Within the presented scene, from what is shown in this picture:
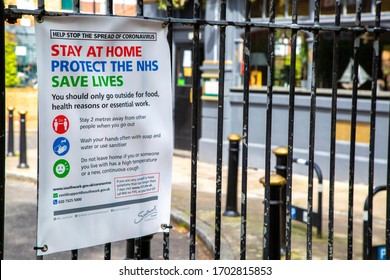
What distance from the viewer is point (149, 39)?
2861 millimetres

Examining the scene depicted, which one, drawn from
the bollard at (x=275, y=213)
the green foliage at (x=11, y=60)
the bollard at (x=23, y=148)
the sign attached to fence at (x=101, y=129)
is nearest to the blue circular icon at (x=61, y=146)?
the sign attached to fence at (x=101, y=129)

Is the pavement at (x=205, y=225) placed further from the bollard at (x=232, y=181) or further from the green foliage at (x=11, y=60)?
the green foliage at (x=11, y=60)

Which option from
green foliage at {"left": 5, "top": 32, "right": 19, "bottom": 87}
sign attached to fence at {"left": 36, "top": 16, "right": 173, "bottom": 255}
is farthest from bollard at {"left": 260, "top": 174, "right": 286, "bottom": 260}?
green foliage at {"left": 5, "top": 32, "right": 19, "bottom": 87}

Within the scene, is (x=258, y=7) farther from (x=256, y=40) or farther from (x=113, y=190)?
(x=113, y=190)

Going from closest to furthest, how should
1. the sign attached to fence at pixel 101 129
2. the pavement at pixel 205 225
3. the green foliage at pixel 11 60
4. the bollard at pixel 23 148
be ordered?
the sign attached to fence at pixel 101 129
the pavement at pixel 205 225
the bollard at pixel 23 148
the green foliage at pixel 11 60

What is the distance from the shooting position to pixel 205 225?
7.80 meters

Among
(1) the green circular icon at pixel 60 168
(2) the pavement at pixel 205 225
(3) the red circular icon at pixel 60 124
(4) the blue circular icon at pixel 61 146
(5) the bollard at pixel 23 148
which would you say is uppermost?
(3) the red circular icon at pixel 60 124

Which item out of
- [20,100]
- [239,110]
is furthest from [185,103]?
[20,100]

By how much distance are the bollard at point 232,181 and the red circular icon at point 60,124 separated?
571 centimetres

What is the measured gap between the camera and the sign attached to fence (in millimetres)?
2633

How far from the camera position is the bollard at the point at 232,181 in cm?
827

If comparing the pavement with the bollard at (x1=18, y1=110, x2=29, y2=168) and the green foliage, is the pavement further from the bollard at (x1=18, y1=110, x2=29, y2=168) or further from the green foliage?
the green foliage

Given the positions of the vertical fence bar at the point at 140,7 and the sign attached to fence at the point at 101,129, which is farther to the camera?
the vertical fence bar at the point at 140,7

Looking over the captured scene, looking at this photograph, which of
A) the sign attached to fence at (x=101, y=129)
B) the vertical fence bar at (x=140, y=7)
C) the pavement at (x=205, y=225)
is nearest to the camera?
the sign attached to fence at (x=101, y=129)
